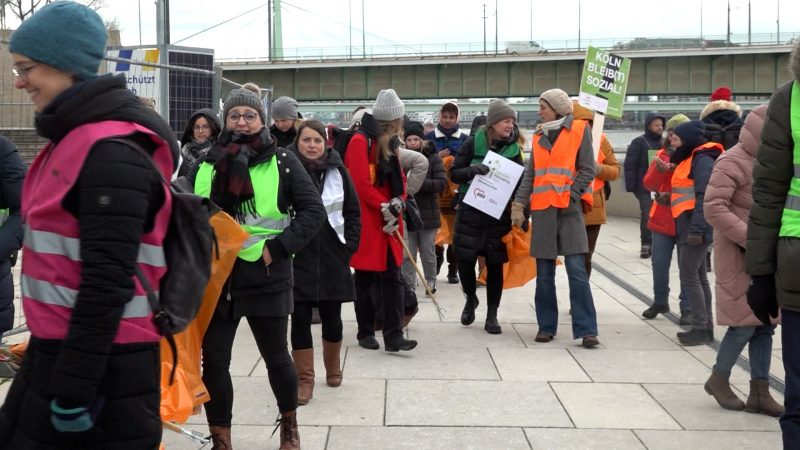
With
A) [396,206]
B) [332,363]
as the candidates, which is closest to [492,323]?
[396,206]

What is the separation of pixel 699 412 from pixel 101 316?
4056 millimetres

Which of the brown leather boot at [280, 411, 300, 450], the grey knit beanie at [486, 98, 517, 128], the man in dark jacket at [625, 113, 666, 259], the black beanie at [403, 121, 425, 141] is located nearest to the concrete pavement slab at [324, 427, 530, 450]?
the brown leather boot at [280, 411, 300, 450]

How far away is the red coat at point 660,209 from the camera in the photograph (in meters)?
8.05

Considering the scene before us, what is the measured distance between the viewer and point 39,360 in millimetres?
2516

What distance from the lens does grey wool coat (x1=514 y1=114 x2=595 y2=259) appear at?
738 centimetres

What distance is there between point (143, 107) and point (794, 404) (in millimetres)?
2431

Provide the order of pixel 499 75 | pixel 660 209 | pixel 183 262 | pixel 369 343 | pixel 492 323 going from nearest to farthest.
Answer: pixel 183 262
pixel 369 343
pixel 492 323
pixel 660 209
pixel 499 75

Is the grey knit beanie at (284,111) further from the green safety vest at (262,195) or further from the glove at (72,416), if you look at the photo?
the glove at (72,416)

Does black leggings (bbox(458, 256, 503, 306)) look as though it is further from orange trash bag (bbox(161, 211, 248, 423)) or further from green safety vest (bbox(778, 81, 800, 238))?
green safety vest (bbox(778, 81, 800, 238))

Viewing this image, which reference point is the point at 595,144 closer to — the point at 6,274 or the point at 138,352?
the point at 6,274

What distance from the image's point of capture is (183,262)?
2.78 meters

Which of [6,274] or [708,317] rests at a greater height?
[6,274]

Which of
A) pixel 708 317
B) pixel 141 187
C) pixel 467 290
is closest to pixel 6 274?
pixel 141 187

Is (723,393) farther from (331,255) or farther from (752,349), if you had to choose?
(331,255)
